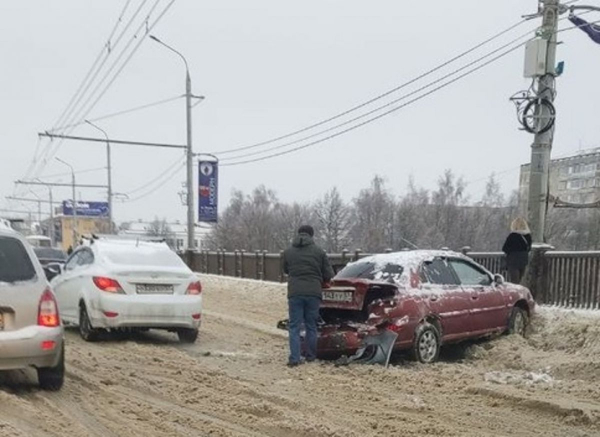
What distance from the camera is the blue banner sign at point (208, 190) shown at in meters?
30.7

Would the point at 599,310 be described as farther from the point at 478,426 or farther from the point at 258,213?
the point at 258,213

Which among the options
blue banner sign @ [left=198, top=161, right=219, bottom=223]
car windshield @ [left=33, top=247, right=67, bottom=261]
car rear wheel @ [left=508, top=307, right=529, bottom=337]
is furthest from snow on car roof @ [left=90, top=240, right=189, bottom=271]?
blue banner sign @ [left=198, top=161, right=219, bottom=223]

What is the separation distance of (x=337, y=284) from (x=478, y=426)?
3.40 meters

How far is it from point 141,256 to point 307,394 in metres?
4.77

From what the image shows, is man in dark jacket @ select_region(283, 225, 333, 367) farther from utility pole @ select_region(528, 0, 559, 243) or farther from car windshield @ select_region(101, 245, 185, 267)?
utility pole @ select_region(528, 0, 559, 243)

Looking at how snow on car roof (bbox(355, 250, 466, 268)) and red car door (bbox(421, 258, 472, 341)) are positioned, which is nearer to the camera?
red car door (bbox(421, 258, 472, 341))

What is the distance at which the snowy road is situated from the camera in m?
5.37

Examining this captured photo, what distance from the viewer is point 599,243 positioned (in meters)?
47.9

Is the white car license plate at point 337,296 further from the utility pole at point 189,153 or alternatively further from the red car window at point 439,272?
the utility pole at point 189,153

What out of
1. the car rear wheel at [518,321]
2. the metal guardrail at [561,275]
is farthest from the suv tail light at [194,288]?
the car rear wheel at [518,321]

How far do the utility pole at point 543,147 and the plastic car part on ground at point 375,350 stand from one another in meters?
5.49

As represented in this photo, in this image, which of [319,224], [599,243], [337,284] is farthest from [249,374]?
[319,224]

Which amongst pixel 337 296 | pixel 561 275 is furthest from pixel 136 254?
pixel 561 275

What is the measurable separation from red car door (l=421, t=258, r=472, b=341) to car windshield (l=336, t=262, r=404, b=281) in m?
0.40
